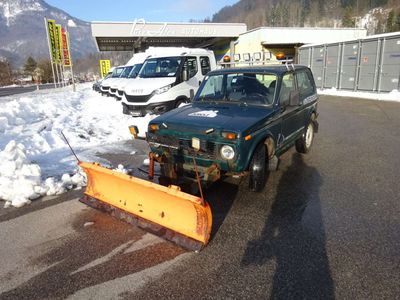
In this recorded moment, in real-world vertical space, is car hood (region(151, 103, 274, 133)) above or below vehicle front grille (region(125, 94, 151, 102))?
above

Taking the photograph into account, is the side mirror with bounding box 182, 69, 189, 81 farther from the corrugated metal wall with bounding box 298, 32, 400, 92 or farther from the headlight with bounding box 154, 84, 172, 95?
the corrugated metal wall with bounding box 298, 32, 400, 92

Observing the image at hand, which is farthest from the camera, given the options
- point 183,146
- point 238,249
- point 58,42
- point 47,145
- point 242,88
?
point 58,42

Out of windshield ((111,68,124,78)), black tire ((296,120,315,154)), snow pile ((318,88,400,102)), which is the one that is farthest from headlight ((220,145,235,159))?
windshield ((111,68,124,78))

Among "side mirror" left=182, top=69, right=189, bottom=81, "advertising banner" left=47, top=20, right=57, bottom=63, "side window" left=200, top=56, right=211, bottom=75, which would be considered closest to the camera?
"side mirror" left=182, top=69, right=189, bottom=81

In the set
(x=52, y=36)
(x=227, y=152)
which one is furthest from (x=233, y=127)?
(x=52, y=36)

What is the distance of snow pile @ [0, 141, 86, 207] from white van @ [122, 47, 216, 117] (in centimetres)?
553

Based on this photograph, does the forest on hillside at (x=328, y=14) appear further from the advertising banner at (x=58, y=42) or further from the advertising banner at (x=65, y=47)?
the advertising banner at (x=58, y=42)

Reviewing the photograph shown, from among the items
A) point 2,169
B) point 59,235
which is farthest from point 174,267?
point 2,169

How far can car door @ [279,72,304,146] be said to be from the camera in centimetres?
525

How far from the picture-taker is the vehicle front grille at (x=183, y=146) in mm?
4250

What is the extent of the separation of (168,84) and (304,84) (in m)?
5.39

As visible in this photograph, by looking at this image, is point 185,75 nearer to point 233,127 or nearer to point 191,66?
point 191,66

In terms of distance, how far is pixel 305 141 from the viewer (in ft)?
22.3

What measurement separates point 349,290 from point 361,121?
9.08 m
